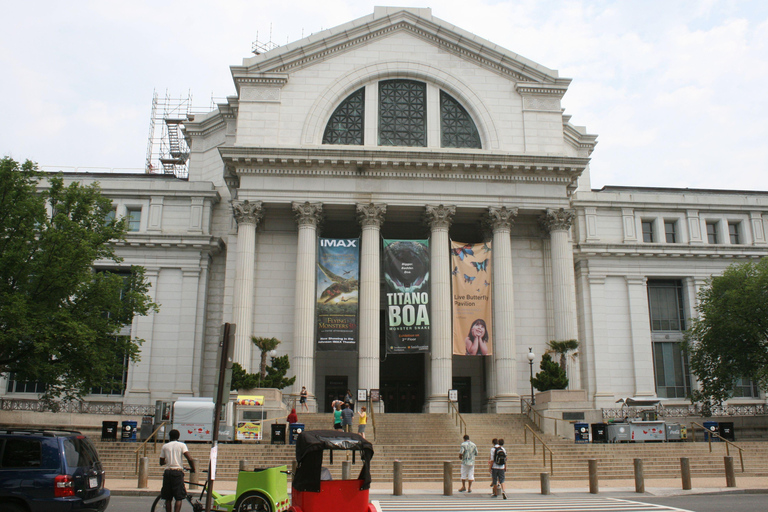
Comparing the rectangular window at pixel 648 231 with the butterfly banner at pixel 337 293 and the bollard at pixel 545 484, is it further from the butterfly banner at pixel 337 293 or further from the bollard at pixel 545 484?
the bollard at pixel 545 484

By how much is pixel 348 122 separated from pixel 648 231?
22862 millimetres

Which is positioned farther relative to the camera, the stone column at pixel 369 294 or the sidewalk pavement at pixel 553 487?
the stone column at pixel 369 294

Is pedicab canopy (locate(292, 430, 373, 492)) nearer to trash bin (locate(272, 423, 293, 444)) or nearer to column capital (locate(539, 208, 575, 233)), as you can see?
trash bin (locate(272, 423, 293, 444))

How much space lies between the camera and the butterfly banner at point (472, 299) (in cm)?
3784

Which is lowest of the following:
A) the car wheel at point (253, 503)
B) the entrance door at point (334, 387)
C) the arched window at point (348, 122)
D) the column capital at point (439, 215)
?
the car wheel at point (253, 503)

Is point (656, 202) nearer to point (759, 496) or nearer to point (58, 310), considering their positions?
point (759, 496)

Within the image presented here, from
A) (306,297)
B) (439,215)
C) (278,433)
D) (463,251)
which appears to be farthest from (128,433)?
(439,215)

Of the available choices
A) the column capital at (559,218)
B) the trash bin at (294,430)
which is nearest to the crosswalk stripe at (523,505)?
the trash bin at (294,430)

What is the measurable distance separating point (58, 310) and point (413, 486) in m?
15.5

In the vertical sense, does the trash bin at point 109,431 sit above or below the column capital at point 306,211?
below

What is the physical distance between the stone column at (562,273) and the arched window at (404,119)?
21.9ft

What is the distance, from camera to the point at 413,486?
2373 centimetres

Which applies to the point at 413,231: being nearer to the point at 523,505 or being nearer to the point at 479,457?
the point at 479,457

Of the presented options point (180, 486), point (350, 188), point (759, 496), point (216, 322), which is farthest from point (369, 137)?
point (180, 486)
